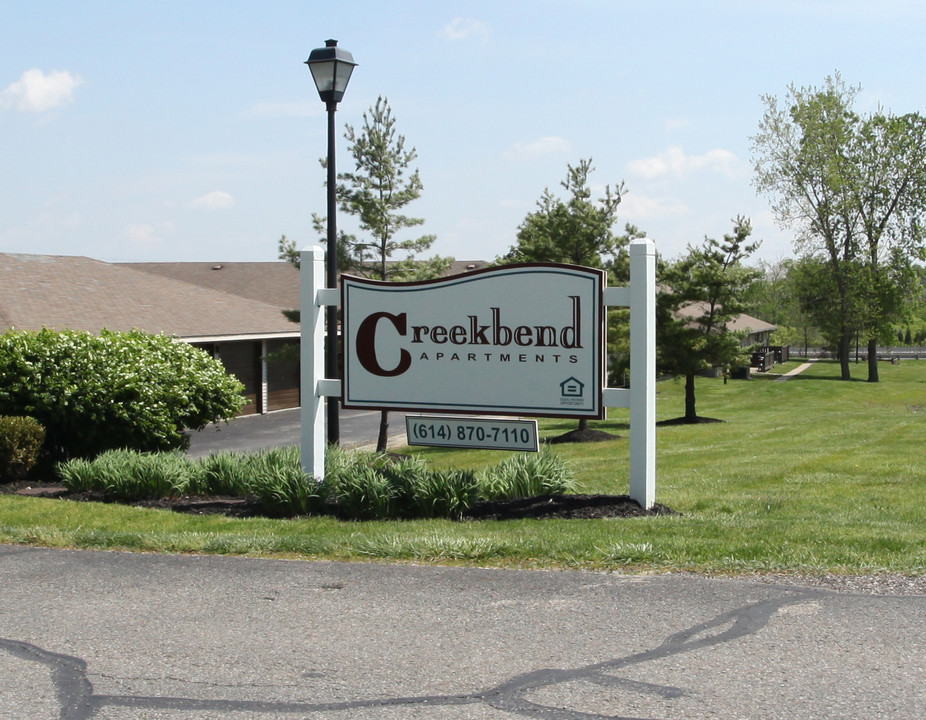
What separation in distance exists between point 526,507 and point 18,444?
6853mm

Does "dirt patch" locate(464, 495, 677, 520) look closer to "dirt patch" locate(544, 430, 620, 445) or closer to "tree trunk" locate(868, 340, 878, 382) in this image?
"dirt patch" locate(544, 430, 620, 445)

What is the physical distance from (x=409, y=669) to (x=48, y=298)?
80.1 feet

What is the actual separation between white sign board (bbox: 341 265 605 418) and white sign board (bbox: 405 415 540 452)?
148 mm

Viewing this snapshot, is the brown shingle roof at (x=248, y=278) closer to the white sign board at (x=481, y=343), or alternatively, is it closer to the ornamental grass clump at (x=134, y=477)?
the ornamental grass clump at (x=134, y=477)

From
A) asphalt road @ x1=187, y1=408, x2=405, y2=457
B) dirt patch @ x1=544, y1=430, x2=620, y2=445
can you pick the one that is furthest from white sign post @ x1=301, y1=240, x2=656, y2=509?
dirt patch @ x1=544, y1=430, x2=620, y2=445

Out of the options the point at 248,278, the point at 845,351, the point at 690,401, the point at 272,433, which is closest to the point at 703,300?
the point at 690,401

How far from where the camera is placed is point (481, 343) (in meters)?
10.1

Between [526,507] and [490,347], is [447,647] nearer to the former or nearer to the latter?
[526,507]

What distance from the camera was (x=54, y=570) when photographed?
7.22 meters

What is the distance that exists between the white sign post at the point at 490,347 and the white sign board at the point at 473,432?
0.16 m

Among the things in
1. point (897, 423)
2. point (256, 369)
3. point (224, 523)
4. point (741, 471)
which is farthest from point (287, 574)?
point (256, 369)

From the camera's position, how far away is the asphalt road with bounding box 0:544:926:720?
4.48 m

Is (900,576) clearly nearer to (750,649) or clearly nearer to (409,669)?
(750,649)

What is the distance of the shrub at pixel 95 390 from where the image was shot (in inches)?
516
